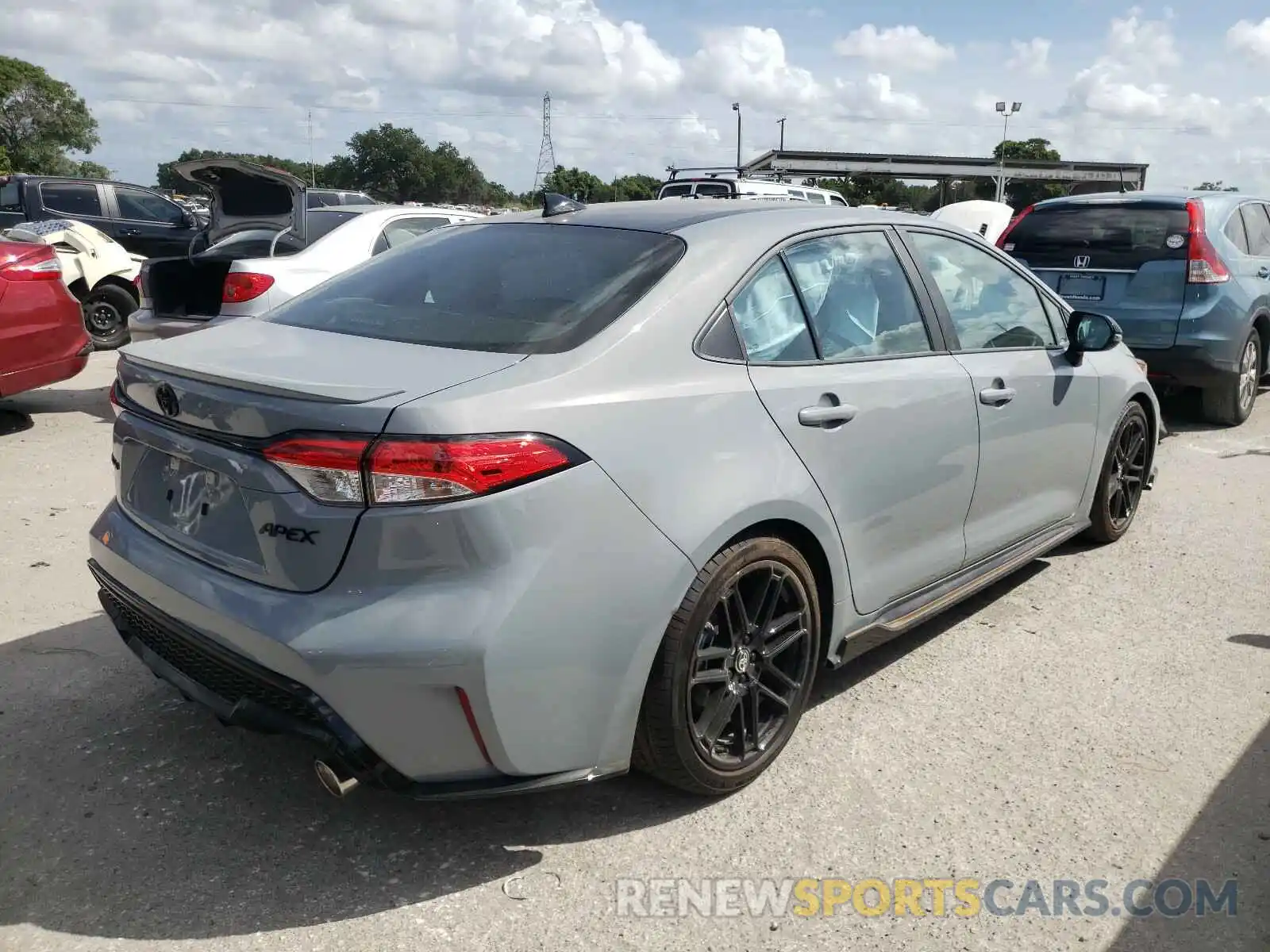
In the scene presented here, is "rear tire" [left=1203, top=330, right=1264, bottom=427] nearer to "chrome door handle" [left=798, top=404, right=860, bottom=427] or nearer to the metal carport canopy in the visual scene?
"chrome door handle" [left=798, top=404, right=860, bottom=427]

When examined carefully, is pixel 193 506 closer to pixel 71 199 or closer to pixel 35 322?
pixel 35 322

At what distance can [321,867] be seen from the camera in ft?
8.66

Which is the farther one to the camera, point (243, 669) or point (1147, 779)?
point (1147, 779)

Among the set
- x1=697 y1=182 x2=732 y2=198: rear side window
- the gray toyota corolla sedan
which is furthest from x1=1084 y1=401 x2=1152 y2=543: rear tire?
x1=697 y1=182 x2=732 y2=198: rear side window

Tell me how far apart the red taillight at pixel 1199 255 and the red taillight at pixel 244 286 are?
238 inches

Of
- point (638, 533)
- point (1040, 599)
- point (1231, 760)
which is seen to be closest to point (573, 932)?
point (638, 533)

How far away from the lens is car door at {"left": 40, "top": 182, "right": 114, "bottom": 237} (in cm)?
1299

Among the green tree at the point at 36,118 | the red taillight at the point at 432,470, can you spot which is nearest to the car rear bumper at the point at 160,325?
the red taillight at the point at 432,470

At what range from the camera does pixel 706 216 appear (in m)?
3.25

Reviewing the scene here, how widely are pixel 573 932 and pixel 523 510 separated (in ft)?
3.25

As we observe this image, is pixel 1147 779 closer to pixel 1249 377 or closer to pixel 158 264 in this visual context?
pixel 1249 377

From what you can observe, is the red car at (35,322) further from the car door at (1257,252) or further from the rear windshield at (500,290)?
the car door at (1257,252)

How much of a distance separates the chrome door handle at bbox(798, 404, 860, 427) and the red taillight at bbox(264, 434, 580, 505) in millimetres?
973

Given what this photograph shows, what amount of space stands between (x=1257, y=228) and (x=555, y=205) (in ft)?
22.5
